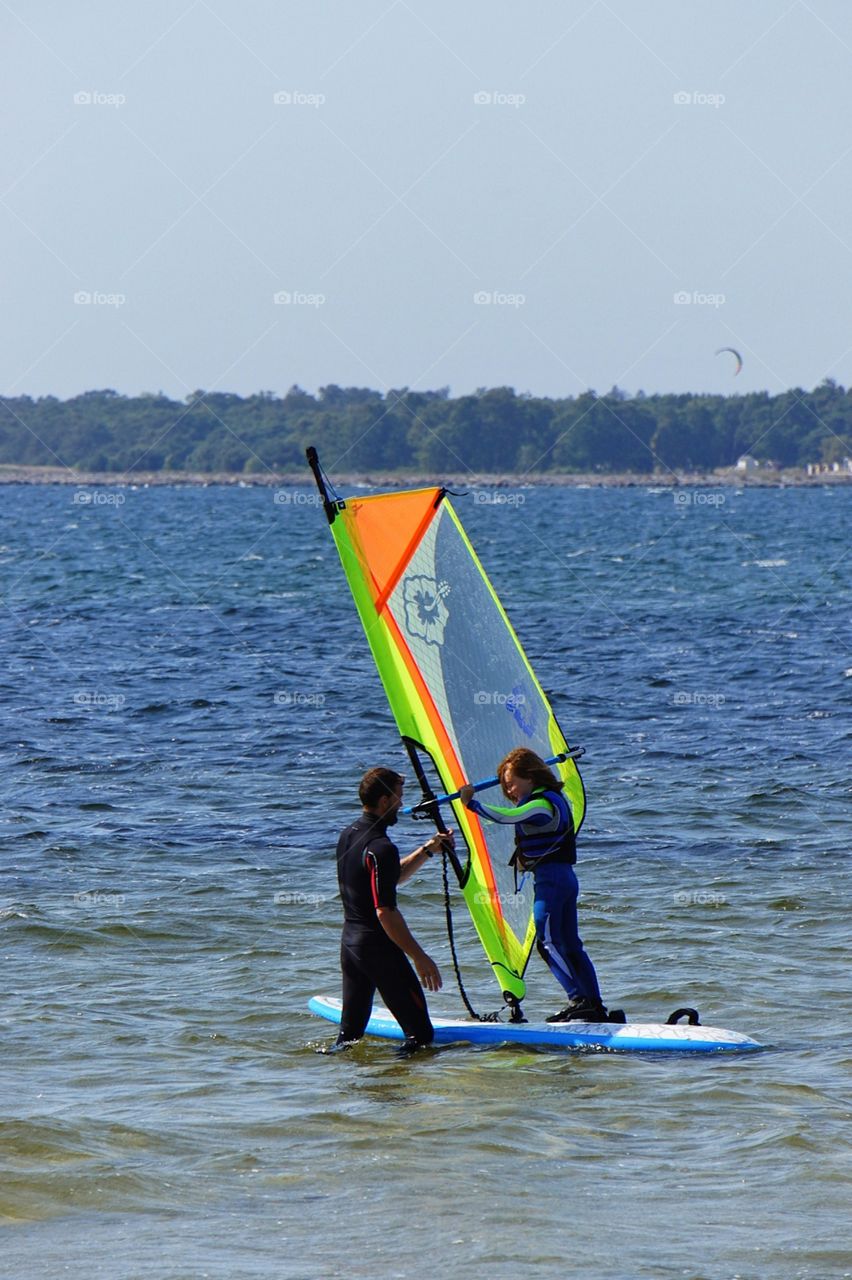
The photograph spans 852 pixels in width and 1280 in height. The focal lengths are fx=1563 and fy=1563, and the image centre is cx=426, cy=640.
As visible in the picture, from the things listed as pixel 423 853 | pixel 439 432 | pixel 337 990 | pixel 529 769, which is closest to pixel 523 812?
pixel 529 769

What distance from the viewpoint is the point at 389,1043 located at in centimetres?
823

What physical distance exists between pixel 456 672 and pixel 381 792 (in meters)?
0.97

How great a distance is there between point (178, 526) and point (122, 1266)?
235ft

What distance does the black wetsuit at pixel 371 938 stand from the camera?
300 inches

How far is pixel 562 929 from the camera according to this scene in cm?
803

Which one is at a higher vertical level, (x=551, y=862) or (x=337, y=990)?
(x=551, y=862)

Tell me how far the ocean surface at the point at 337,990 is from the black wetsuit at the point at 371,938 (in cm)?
26

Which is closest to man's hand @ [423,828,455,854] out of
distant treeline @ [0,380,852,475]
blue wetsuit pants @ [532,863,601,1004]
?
blue wetsuit pants @ [532,863,601,1004]

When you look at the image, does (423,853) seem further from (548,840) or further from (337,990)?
(337,990)

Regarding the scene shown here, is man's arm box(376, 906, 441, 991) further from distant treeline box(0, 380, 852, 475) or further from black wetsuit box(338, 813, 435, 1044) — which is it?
distant treeline box(0, 380, 852, 475)

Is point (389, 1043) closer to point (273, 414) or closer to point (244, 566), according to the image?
point (244, 566)

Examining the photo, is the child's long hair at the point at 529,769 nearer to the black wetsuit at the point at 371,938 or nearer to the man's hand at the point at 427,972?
the black wetsuit at the point at 371,938

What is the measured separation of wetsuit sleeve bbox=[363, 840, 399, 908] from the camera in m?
7.59

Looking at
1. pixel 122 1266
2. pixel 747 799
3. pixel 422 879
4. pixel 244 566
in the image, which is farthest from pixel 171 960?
pixel 244 566
